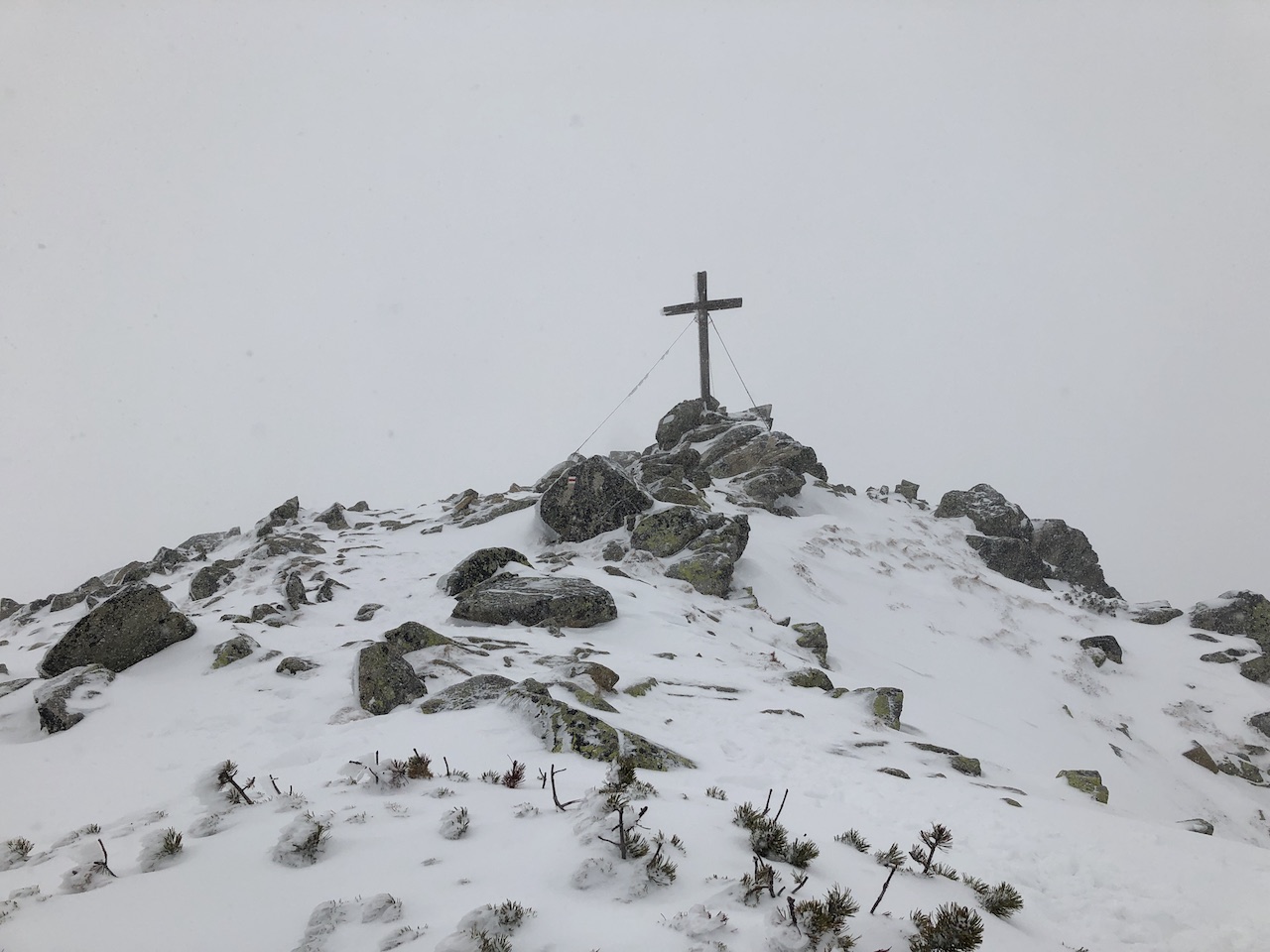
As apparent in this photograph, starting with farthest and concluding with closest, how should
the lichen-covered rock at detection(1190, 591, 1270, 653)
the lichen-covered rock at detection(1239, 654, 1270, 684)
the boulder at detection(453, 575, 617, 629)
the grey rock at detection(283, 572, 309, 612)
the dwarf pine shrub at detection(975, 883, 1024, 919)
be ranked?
the lichen-covered rock at detection(1190, 591, 1270, 653) < the lichen-covered rock at detection(1239, 654, 1270, 684) < the grey rock at detection(283, 572, 309, 612) < the boulder at detection(453, 575, 617, 629) < the dwarf pine shrub at detection(975, 883, 1024, 919)

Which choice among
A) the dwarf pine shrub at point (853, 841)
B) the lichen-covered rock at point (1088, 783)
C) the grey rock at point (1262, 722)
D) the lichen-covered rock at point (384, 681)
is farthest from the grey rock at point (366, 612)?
the grey rock at point (1262, 722)

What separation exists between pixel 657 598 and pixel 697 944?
11.4 m

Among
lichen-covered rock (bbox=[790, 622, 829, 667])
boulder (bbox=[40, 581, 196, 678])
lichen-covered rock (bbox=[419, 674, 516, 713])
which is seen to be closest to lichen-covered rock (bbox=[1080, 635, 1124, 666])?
lichen-covered rock (bbox=[790, 622, 829, 667])

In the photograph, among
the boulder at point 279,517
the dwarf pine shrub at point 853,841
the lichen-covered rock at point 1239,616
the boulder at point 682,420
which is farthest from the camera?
the boulder at point 682,420

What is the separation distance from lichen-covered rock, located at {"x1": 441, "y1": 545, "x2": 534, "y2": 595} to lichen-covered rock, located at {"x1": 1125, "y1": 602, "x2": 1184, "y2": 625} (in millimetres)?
26582

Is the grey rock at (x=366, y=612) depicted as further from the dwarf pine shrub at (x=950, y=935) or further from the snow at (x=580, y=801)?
the dwarf pine shrub at (x=950, y=935)

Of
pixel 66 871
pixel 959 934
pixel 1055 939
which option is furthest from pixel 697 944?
pixel 66 871

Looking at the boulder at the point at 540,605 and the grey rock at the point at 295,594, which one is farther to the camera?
the grey rock at the point at 295,594

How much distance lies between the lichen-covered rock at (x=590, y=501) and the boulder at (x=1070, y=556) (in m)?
25.1

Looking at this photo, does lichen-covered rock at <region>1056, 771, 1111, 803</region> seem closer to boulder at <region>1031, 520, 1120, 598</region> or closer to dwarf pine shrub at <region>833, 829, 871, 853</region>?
dwarf pine shrub at <region>833, 829, 871, 853</region>

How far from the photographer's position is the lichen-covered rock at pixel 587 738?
665cm

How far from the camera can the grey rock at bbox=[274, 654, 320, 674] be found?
30.8 feet

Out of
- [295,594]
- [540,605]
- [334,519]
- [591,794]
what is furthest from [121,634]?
[334,519]

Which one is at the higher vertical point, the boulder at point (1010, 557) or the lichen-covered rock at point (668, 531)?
the lichen-covered rock at point (668, 531)
